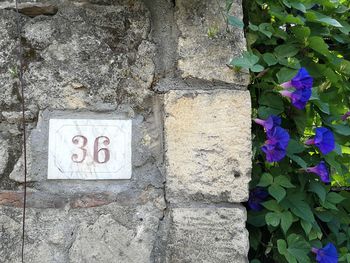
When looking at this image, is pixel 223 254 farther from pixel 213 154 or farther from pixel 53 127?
pixel 53 127

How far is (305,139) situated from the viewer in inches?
64.0

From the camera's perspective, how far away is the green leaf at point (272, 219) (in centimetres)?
141

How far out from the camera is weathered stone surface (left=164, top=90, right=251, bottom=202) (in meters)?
1.30

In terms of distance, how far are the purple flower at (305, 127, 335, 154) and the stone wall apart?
28 cm

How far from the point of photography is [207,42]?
1361mm

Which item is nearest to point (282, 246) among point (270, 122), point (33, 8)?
point (270, 122)

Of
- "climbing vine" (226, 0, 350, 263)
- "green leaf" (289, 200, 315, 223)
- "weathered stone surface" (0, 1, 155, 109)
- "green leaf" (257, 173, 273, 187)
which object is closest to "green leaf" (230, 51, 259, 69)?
"climbing vine" (226, 0, 350, 263)

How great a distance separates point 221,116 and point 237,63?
0.50ft

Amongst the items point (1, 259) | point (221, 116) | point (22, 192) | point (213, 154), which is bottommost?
point (1, 259)

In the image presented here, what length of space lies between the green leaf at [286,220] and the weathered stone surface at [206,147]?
0.58ft

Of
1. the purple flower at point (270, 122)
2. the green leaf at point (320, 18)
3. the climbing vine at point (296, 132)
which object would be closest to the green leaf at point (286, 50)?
the climbing vine at point (296, 132)

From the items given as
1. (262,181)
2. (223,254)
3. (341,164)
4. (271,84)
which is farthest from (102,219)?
(341,164)

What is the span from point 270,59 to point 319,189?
0.44 metres

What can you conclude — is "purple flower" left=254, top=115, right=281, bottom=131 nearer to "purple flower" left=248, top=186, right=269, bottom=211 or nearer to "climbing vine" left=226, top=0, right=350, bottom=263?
"climbing vine" left=226, top=0, right=350, bottom=263
